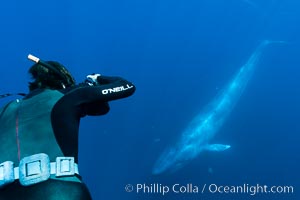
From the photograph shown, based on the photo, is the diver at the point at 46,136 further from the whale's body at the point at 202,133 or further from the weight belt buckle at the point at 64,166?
Answer: the whale's body at the point at 202,133

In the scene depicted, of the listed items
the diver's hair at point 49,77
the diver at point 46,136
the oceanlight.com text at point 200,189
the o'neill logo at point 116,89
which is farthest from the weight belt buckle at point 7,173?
the oceanlight.com text at point 200,189

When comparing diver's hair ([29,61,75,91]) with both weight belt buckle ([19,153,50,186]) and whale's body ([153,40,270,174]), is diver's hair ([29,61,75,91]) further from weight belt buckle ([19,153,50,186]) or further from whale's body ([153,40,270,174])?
whale's body ([153,40,270,174])

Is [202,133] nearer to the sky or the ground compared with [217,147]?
nearer to the sky

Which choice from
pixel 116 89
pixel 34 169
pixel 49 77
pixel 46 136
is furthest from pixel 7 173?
pixel 116 89

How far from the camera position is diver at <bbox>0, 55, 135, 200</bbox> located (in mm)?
1997

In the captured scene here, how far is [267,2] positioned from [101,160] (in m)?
16.2

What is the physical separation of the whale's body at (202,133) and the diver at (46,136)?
32.2 feet

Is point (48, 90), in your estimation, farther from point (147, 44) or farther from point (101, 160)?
point (147, 44)

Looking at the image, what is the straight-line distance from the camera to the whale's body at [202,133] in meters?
12.3

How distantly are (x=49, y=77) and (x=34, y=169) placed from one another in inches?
21.9

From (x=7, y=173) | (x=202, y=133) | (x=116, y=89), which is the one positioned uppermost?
(x=202, y=133)

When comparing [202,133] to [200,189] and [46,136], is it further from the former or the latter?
[46,136]

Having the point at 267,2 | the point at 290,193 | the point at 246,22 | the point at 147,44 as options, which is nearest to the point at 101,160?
the point at 290,193

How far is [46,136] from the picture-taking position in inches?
83.2
